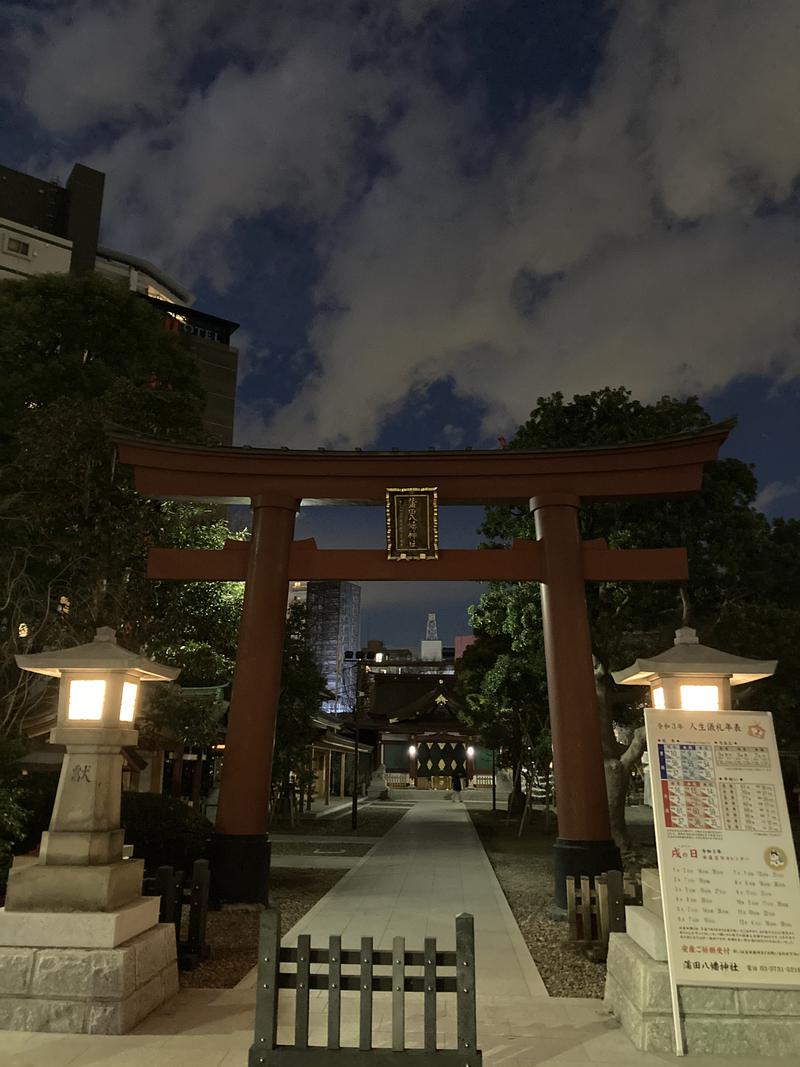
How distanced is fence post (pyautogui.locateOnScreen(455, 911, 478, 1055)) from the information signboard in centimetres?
161

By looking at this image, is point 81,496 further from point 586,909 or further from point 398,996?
point 398,996

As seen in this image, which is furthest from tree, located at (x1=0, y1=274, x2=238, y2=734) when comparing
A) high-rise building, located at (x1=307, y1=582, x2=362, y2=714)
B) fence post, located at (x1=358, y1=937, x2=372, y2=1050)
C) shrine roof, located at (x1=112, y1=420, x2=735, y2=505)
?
high-rise building, located at (x1=307, y1=582, x2=362, y2=714)

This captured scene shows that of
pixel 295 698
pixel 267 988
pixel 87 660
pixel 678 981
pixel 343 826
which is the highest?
pixel 295 698

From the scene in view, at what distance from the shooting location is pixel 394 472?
1203 centimetres

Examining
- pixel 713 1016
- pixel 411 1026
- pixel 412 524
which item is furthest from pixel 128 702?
pixel 412 524

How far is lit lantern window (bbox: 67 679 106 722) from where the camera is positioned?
6.75 meters

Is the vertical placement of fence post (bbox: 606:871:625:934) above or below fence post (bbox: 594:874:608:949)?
above

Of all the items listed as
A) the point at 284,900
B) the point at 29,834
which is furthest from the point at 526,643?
the point at 29,834

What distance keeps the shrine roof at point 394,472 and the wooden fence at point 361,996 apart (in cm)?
821

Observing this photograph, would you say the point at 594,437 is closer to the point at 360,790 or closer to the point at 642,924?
the point at 642,924

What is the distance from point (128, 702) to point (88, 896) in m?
1.77

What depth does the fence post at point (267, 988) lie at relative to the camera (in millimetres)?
4312

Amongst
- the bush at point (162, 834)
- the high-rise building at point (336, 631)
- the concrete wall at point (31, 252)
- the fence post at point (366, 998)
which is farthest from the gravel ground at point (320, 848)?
the high-rise building at point (336, 631)

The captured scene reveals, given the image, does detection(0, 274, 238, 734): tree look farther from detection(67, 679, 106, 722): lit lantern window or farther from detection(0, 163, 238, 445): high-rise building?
detection(0, 163, 238, 445): high-rise building
